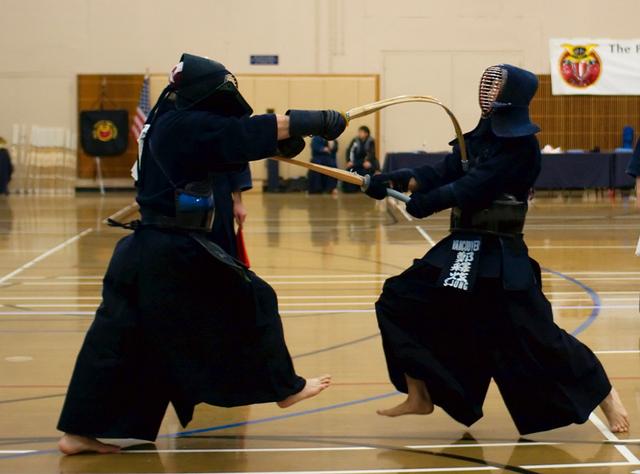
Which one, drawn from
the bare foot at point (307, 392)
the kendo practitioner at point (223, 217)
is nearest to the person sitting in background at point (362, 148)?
the kendo practitioner at point (223, 217)

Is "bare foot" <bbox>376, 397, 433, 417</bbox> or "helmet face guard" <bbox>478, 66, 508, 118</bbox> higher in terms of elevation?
"helmet face guard" <bbox>478, 66, 508, 118</bbox>

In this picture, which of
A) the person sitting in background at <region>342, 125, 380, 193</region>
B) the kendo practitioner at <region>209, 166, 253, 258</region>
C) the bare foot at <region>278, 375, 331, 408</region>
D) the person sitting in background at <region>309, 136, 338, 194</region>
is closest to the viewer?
the bare foot at <region>278, 375, 331, 408</region>

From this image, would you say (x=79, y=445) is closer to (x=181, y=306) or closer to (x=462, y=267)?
(x=181, y=306)

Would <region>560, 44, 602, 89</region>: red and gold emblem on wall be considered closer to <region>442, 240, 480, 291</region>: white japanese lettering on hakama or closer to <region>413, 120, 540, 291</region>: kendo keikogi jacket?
<region>413, 120, 540, 291</region>: kendo keikogi jacket

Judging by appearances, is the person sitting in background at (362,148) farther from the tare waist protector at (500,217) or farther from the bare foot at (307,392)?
the bare foot at (307,392)

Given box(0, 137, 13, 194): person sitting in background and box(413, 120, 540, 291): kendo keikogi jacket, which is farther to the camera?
box(0, 137, 13, 194): person sitting in background

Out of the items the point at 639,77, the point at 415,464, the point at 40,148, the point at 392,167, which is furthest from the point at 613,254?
the point at 40,148

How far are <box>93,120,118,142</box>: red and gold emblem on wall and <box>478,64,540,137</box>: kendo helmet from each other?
22.4 meters

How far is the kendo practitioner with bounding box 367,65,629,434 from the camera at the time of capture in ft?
16.7

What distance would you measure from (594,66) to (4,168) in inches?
570

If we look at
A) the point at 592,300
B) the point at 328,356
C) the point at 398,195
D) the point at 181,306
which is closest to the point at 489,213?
the point at 398,195

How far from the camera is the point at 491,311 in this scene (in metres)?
5.16

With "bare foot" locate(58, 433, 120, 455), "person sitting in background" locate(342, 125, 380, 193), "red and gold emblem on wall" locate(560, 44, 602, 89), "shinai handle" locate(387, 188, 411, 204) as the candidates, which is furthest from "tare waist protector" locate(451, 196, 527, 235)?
"red and gold emblem on wall" locate(560, 44, 602, 89)

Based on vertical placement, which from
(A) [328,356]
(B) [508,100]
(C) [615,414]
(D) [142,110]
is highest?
(D) [142,110]
